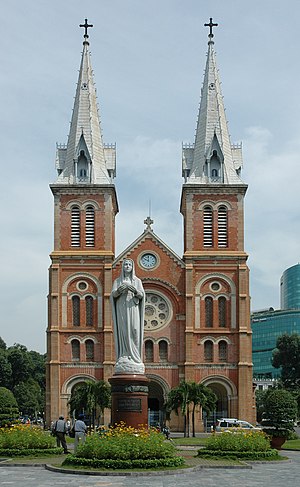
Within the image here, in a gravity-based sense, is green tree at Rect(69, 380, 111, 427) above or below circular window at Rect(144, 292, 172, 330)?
below

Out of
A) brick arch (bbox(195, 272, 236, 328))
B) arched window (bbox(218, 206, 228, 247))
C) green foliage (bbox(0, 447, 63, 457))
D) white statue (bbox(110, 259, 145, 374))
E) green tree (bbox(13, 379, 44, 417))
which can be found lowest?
green tree (bbox(13, 379, 44, 417))

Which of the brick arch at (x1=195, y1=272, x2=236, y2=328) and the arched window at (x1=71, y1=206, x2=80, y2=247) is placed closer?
the brick arch at (x1=195, y1=272, x2=236, y2=328)

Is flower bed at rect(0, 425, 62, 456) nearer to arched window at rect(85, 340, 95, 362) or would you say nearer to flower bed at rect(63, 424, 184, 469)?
flower bed at rect(63, 424, 184, 469)

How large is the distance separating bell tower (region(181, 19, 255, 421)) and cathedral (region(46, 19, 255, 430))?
0.08 metres

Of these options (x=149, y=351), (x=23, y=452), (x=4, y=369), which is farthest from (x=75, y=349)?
(x=23, y=452)

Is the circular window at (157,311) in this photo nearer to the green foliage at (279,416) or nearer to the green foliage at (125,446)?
the green foliage at (279,416)

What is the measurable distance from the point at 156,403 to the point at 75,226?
1587cm

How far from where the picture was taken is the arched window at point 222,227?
66.1 meters

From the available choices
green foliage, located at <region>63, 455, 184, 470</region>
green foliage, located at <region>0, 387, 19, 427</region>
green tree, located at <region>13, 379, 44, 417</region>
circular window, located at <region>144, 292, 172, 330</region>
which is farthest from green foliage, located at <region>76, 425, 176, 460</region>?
green tree, located at <region>13, 379, 44, 417</region>

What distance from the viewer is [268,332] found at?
17325 cm

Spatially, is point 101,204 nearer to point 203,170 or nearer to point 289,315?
point 203,170

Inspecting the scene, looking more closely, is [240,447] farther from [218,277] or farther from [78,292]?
[78,292]

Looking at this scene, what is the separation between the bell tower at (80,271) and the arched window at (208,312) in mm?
7849

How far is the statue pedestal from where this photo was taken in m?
26.4
